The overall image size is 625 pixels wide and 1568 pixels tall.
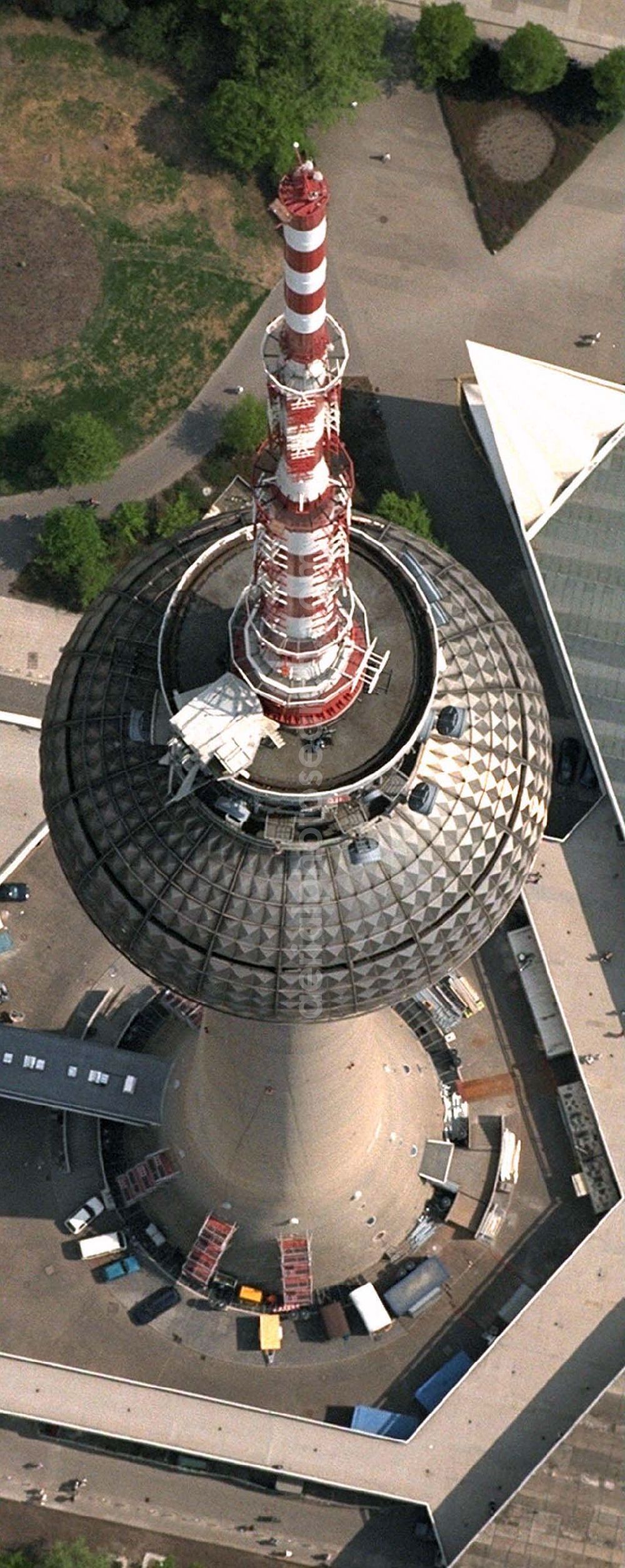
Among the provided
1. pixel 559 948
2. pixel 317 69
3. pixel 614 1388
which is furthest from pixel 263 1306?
pixel 317 69

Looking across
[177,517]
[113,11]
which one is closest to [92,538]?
[177,517]

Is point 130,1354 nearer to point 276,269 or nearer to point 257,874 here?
point 257,874

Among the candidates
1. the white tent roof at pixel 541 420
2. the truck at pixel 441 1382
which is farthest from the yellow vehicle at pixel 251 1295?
the white tent roof at pixel 541 420

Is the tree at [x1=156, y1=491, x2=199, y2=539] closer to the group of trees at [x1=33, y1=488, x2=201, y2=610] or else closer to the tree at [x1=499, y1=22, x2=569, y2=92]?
the group of trees at [x1=33, y1=488, x2=201, y2=610]

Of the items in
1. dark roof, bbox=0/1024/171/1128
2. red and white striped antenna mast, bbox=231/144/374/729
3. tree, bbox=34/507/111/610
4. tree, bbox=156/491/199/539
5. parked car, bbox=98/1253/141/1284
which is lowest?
parked car, bbox=98/1253/141/1284

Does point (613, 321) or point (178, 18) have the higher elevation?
point (178, 18)

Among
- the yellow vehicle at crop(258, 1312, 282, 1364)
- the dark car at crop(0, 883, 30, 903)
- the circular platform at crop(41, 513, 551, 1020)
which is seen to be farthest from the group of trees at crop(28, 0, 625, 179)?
the yellow vehicle at crop(258, 1312, 282, 1364)
